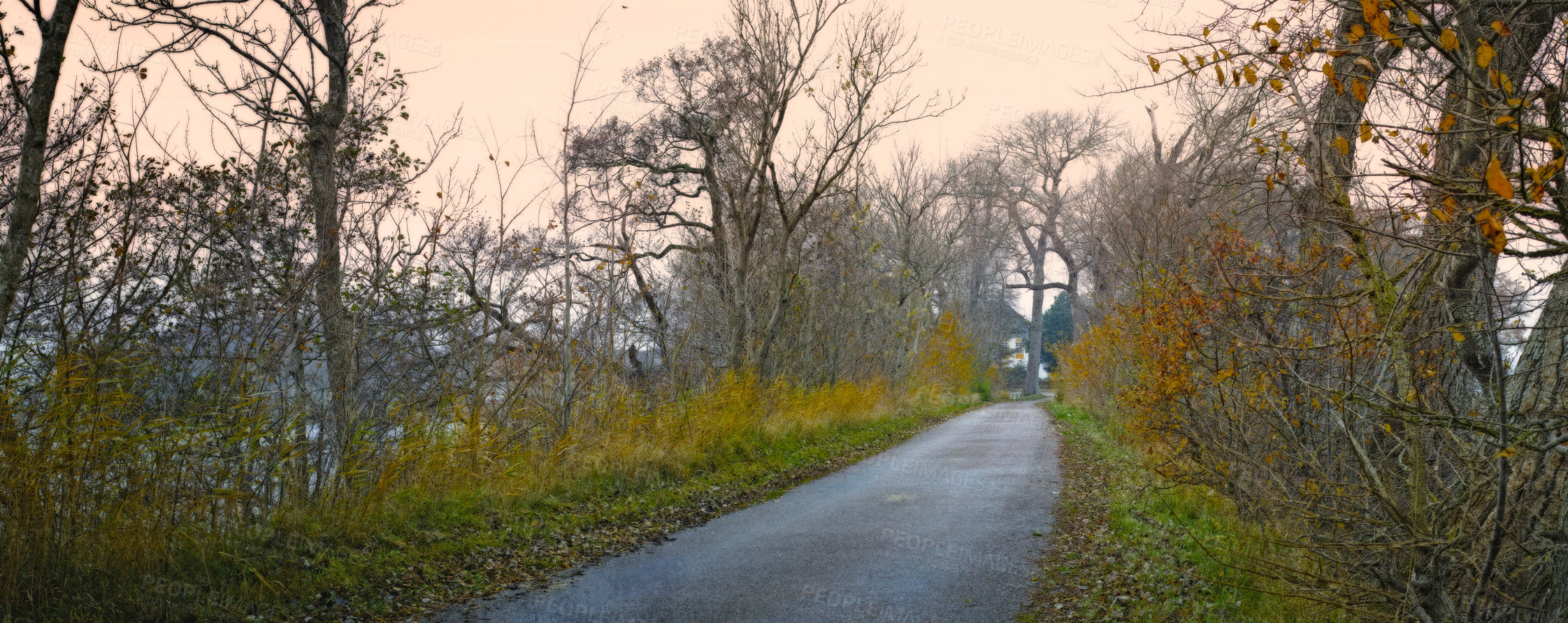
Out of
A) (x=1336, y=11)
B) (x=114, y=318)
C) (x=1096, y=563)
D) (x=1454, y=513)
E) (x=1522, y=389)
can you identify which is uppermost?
(x=1336, y=11)

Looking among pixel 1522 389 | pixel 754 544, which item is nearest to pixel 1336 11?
pixel 1522 389

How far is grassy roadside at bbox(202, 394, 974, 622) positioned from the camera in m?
5.32

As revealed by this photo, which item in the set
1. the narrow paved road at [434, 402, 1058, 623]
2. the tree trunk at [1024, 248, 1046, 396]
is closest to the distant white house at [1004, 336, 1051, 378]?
the tree trunk at [1024, 248, 1046, 396]

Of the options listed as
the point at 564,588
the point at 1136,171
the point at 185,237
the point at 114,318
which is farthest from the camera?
the point at 1136,171

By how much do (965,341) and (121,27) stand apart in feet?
94.4

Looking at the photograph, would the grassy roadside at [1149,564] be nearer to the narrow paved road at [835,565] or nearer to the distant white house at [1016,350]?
the narrow paved road at [835,565]

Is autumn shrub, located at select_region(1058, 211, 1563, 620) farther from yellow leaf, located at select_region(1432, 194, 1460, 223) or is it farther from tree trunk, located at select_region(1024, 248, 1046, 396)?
tree trunk, located at select_region(1024, 248, 1046, 396)

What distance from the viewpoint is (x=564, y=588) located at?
6059mm

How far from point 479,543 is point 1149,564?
5.45m

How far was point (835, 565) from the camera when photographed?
677cm

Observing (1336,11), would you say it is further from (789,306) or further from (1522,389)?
(789,306)

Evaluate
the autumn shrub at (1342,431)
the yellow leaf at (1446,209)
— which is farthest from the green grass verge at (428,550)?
the yellow leaf at (1446,209)

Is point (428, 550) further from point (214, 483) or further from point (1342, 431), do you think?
point (1342, 431)

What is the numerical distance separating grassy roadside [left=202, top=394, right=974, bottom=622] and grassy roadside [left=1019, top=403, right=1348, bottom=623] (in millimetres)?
3659
